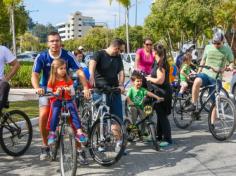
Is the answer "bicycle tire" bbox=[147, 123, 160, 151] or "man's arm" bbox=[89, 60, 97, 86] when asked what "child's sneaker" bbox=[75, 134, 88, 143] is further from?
"bicycle tire" bbox=[147, 123, 160, 151]

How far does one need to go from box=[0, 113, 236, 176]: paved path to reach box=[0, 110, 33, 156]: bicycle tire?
13cm

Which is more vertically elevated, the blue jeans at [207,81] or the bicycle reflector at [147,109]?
the blue jeans at [207,81]

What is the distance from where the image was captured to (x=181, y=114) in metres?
9.46

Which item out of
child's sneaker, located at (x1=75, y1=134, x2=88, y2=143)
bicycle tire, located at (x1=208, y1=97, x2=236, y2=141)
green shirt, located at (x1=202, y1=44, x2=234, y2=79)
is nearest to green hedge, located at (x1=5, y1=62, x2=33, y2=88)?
green shirt, located at (x1=202, y1=44, x2=234, y2=79)

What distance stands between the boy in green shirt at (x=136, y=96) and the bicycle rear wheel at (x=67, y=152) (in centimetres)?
216

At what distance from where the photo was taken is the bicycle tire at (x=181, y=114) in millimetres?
9305

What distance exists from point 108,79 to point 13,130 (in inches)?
65.6

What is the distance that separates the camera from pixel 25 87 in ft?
66.0

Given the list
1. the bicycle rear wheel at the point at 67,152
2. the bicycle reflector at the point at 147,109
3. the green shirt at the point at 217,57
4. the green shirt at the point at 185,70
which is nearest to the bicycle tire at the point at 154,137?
the bicycle reflector at the point at 147,109

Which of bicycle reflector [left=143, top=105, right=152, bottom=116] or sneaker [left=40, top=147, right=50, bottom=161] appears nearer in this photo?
sneaker [left=40, top=147, right=50, bottom=161]

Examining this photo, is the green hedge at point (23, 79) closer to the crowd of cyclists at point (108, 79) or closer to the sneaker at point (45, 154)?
the crowd of cyclists at point (108, 79)

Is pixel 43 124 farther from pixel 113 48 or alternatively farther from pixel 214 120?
pixel 214 120

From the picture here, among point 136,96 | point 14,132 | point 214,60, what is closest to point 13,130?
point 14,132

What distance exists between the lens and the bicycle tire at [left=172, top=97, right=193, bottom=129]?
30.5ft
